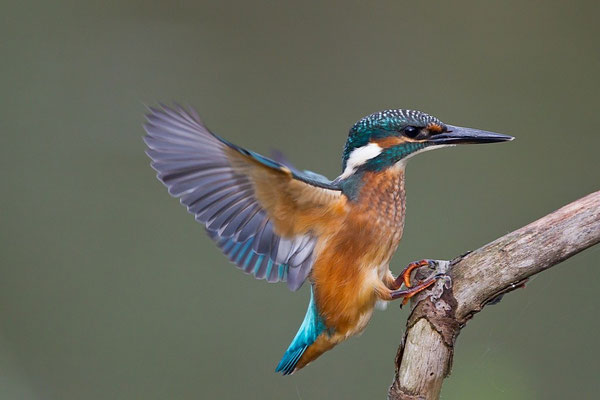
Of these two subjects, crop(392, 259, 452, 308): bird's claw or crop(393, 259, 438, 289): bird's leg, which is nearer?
crop(392, 259, 452, 308): bird's claw

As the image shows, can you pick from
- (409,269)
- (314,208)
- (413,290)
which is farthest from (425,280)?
(314,208)

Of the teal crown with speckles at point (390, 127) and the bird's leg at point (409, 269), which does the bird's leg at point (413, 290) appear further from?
the teal crown with speckles at point (390, 127)

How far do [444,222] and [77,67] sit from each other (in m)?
1.55

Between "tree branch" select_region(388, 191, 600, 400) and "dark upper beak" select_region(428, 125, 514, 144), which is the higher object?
"dark upper beak" select_region(428, 125, 514, 144)

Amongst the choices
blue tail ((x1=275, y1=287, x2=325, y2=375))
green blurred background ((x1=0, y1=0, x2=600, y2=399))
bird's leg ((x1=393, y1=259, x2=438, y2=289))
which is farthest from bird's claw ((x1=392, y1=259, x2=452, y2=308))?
green blurred background ((x1=0, y1=0, x2=600, y2=399))

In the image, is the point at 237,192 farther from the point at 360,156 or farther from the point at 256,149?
the point at 256,149

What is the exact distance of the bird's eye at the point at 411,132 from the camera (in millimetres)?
1736

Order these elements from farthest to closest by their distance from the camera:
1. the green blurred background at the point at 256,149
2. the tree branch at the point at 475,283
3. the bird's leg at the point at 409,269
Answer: the green blurred background at the point at 256,149 < the bird's leg at the point at 409,269 < the tree branch at the point at 475,283

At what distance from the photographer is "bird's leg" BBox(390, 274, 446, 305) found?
4.90ft

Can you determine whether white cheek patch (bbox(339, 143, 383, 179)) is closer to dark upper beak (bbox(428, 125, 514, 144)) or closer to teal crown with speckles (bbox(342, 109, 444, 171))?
teal crown with speckles (bbox(342, 109, 444, 171))

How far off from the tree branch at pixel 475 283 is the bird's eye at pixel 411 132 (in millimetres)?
361

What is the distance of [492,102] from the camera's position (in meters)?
3.09

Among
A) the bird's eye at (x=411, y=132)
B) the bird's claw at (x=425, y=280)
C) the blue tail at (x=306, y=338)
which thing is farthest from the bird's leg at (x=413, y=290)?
the bird's eye at (x=411, y=132)

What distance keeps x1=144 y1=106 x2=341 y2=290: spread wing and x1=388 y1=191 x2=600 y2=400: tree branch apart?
29cm
